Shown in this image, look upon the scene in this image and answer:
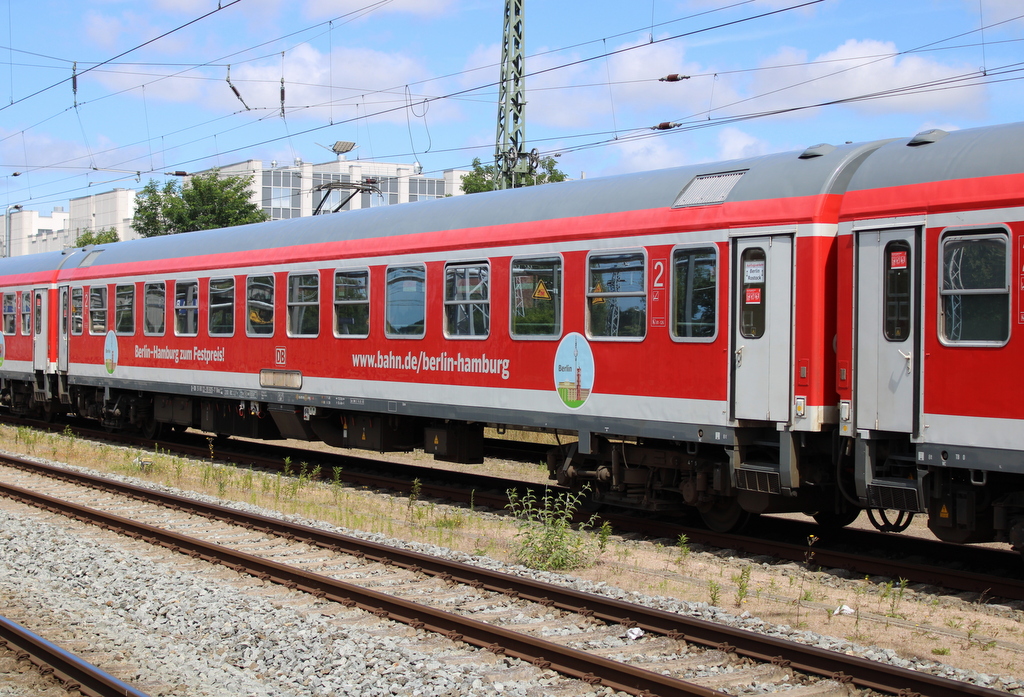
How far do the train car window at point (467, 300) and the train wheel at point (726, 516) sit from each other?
3363mm

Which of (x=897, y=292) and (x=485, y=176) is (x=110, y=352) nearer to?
(x=897, y=292)

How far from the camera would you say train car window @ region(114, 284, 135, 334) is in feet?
60.6

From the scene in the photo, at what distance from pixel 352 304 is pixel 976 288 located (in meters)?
8.39

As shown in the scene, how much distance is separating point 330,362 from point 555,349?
14.6ft

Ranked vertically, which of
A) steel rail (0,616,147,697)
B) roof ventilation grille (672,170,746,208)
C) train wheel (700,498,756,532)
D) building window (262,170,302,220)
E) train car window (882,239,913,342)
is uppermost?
building window (262,170,302,220)

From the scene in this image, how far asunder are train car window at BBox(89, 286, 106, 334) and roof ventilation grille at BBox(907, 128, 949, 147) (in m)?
15.9

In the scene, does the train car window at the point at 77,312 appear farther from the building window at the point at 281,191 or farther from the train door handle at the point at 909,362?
the building window at the point at 281,191

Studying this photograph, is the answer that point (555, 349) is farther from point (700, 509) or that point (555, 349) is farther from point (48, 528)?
point (48, 528)

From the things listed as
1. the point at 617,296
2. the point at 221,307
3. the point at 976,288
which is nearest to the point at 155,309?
the point at 221,307

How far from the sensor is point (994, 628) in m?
7.05

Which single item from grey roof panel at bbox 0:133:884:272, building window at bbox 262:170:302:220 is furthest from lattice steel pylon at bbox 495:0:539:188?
building window at bbox 262:170:302:220

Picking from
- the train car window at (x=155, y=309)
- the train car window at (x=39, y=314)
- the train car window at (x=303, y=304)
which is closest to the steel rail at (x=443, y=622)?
the train car window at (x=303, y=304)

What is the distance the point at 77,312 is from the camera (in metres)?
20.3

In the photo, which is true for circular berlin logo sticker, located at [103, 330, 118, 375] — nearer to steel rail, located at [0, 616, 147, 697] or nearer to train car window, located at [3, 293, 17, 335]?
train car window, located at [3, 293, 17, 335]
